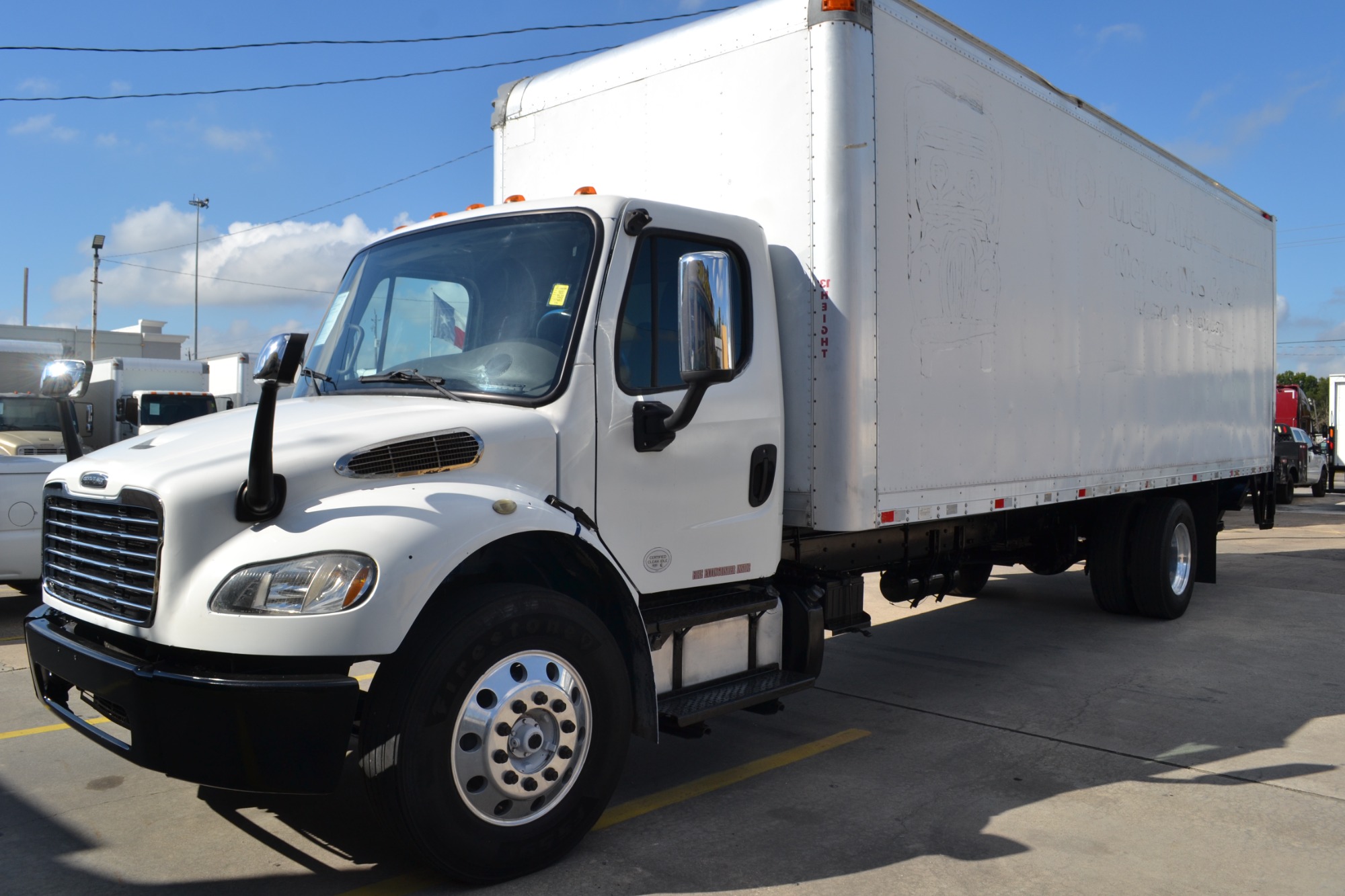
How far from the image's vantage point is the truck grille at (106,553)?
3.39 m

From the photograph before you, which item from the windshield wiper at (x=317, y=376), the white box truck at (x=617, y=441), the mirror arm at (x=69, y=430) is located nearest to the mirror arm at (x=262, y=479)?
the white box truck at (x=617, y=441)

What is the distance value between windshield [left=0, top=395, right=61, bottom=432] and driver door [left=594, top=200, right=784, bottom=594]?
12.6 m

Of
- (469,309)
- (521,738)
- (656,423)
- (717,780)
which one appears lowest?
(717,780)

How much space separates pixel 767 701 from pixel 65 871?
2.83 metres

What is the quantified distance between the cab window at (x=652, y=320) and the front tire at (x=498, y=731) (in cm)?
101

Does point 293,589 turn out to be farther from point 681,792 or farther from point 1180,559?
point 1180,559

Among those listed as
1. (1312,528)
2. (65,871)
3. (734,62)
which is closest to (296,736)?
(65,871)

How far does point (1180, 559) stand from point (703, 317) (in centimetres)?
733

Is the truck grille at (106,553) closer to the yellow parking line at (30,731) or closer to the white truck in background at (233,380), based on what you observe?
the yellow parking line at (30,731)

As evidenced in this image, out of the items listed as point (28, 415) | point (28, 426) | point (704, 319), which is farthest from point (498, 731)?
point (28, 415)

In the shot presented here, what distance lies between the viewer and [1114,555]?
29.6 feet

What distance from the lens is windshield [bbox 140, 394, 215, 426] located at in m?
21.9

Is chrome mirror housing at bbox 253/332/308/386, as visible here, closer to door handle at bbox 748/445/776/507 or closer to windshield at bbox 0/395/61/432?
door handle at bbox 748/445/776/507

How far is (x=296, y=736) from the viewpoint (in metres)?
3.23
